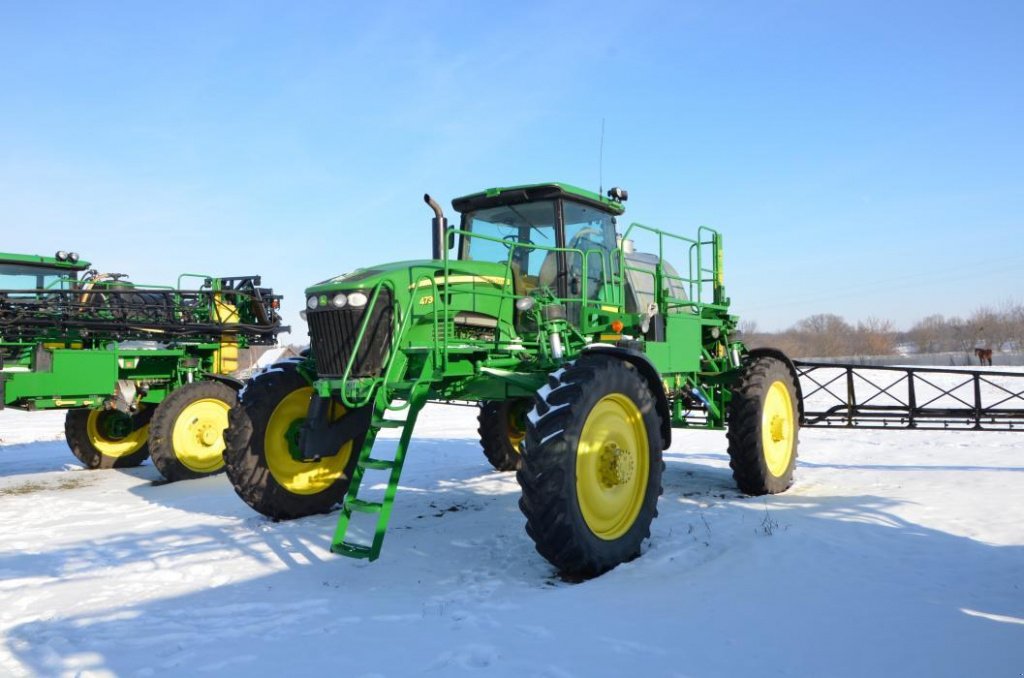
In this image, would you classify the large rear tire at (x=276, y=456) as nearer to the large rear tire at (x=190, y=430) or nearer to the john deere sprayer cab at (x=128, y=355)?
the large rear tire at (x=190, y=430)

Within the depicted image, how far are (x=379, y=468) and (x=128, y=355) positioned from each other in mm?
6284

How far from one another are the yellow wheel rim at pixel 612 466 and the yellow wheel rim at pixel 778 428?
293 cm

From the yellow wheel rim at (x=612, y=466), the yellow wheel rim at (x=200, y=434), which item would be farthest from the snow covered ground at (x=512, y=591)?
the yellow wheel rim at (x=200, y=434)

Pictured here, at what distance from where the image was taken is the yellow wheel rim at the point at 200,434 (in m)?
9.49

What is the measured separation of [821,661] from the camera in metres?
3.50

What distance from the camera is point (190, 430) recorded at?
964 cm

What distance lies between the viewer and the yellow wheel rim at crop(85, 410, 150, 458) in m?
10.9

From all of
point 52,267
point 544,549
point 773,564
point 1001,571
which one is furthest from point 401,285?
point 52,267

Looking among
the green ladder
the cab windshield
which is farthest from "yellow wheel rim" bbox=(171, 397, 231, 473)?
the green ladder

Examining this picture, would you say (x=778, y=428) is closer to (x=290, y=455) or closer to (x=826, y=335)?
(x=290, y=455)

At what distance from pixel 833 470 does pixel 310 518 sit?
683 centimetres

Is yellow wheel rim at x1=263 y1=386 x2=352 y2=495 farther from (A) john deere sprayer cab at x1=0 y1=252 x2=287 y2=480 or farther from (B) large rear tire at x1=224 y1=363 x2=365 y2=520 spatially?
(A) john deere sprayer cab at x1=0 y1=252 x2=287 y2=480

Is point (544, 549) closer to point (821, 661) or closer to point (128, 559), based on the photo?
point (821, 661)

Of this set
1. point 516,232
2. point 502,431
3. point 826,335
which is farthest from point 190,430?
point 826,335
